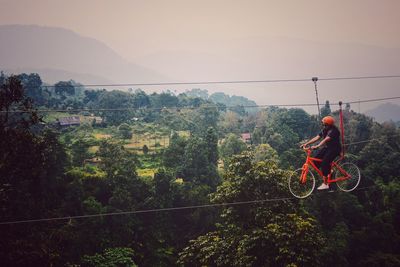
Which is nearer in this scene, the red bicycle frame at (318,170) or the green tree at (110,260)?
the red bicycle frame at (318,170)

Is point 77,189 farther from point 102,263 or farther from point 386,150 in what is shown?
point 386,150

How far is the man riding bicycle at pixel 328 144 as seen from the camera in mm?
8562

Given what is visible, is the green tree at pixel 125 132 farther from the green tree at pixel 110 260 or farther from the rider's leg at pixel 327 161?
the rider's leg at pixel 327 161

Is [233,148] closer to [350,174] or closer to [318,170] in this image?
[350,174]

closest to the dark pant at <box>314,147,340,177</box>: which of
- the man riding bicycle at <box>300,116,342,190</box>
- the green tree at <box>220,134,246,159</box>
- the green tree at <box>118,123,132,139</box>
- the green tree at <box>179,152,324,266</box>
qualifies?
the man riding bicycle at <box>300,116,342,190</box>

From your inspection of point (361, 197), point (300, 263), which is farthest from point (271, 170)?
point (361, 197)

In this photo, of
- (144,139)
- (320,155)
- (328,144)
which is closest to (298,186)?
(320,155)

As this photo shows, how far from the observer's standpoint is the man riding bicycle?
856 centimetres

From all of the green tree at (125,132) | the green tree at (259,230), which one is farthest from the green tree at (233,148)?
the green tree at (259,230)

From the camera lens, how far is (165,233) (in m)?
31.1

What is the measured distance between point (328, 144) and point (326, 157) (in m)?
0.36

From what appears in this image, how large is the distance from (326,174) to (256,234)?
9.00 metres

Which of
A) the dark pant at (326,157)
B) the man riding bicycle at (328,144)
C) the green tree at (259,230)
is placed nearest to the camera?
the man riding bicycle at (328,144)

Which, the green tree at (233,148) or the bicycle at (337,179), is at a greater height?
the bicycle at (337,179)
